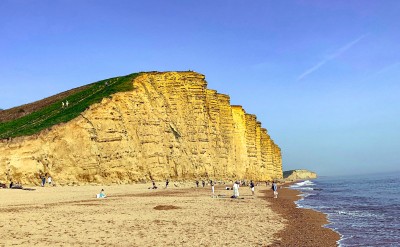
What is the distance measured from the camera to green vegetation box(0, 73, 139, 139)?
4217 cm

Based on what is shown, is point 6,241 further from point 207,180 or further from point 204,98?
point 204,98

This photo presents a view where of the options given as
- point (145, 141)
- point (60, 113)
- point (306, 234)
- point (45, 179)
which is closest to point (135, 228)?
point (306, 234)

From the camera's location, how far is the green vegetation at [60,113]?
42.2 m

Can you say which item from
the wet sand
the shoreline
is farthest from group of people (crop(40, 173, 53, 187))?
the shoreline

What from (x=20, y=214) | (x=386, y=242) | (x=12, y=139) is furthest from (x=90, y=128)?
(x=386, y=242)

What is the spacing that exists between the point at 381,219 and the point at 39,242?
19.0 metres

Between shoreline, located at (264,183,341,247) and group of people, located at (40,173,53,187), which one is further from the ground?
group of people, located at (40,173,53,187)

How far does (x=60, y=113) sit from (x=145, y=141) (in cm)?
1232

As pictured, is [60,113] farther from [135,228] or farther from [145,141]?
[135,228]

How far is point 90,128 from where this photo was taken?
42781 mm

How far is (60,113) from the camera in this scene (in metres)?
48.0

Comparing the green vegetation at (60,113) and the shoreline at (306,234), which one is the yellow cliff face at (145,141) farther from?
the shoreline at (306,234)

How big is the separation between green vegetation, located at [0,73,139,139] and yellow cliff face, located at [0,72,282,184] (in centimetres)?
126

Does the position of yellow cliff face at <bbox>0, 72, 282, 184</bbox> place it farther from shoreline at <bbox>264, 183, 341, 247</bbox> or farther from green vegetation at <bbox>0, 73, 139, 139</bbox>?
shoreline at <bbox>264, 183, 341, 247</bbox>
